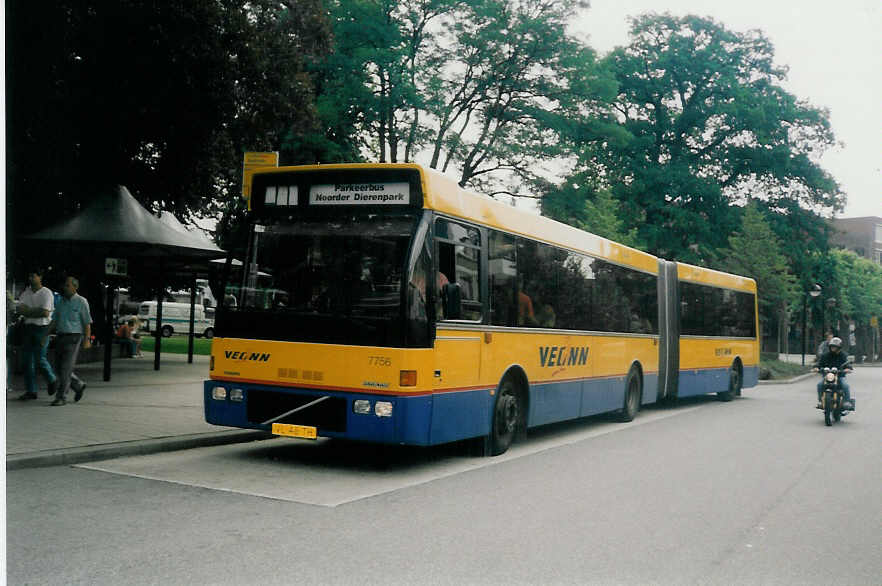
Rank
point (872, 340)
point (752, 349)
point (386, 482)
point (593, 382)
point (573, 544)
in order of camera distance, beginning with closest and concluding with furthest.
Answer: point (573, 544)
point (386, 482)
point (593, 382)
point (752, 349)
point (872, 340)

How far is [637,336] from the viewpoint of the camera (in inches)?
629

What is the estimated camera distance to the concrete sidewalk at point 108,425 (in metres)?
9.06

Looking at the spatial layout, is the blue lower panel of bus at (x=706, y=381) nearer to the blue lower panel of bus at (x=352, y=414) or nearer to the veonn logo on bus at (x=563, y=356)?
the veonn logo on bus at (x=563, y=356)

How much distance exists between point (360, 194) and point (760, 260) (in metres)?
31.6

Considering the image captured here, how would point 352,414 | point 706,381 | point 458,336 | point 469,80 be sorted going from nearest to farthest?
point 352,414, point 458,336, point 706,381, point 469,80

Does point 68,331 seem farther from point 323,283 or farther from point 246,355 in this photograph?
point 323,283

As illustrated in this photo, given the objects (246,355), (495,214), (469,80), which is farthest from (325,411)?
(469,80)

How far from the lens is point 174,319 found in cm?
5312

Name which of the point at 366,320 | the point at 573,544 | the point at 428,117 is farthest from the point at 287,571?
the point at 428,117

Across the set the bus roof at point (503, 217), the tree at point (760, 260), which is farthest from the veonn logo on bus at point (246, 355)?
the tree at point (760, 260)

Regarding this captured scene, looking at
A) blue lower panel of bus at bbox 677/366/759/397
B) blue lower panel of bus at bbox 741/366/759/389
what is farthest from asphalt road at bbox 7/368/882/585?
blue lower panel of bus at bbox 741/366/759/389

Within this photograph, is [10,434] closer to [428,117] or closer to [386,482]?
[386,482]

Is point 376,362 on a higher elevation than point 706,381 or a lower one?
higher

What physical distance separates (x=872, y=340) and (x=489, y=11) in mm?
59981
